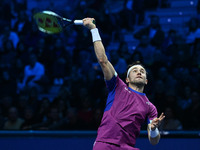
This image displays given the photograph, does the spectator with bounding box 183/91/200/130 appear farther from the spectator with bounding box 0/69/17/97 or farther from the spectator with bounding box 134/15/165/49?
the spectator with bounding box 0/69/17/97

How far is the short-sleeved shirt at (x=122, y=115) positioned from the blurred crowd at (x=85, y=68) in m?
1.84

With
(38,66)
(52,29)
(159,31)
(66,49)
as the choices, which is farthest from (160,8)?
(52,29)

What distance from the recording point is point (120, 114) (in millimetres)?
4133

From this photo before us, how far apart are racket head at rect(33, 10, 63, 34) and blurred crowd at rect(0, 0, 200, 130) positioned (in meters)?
1.60

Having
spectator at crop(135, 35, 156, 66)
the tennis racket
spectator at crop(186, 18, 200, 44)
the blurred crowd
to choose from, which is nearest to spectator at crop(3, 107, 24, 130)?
the blurred crowd

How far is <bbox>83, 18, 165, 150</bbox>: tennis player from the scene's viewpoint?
13.3ft

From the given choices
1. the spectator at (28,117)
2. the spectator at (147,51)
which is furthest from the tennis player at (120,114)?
the spectator at (147,51)

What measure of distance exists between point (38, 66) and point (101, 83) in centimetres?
224

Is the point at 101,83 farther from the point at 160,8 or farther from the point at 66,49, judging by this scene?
the point at 160,8

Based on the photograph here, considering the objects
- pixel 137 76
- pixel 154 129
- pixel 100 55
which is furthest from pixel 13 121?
pixel 154 129

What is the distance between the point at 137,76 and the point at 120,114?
56cm

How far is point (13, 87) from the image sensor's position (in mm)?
9461

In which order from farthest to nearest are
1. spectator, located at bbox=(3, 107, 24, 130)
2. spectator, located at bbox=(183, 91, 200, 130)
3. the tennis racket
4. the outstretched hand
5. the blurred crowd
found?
1. spectator, located at bbox=(3, 107, 24, 130)
2. the blurred crowd
3. spectator, located at bbox=(183, 91, 200, 130)
4. the tennis racket
5. the outstretched hand

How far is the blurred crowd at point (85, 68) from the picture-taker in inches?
280
